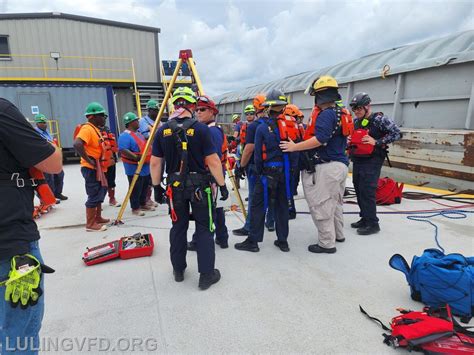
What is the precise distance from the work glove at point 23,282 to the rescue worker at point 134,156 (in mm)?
3283

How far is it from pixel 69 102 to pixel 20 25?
6.56 metres

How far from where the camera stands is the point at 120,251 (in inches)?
127

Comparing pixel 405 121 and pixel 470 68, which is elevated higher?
pixel 470 68

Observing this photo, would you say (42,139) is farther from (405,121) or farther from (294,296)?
(405,121)

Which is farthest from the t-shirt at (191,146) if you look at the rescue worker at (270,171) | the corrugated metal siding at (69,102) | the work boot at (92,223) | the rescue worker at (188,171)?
the corrugated metal siding at (69,102)

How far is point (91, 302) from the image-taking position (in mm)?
2488

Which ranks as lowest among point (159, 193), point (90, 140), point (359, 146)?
point (159, 193)

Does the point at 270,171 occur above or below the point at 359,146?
below

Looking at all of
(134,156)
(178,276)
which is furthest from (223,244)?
(134,156)

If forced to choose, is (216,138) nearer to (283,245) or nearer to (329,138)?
(329,138)

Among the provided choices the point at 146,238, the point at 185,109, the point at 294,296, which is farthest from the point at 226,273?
the point at 185,109

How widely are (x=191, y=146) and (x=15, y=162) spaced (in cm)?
132

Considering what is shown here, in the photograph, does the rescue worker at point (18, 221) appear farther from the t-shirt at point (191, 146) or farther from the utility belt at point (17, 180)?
the t-shirt at point (191, 146)

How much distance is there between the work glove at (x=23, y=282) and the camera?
53.2 inches
